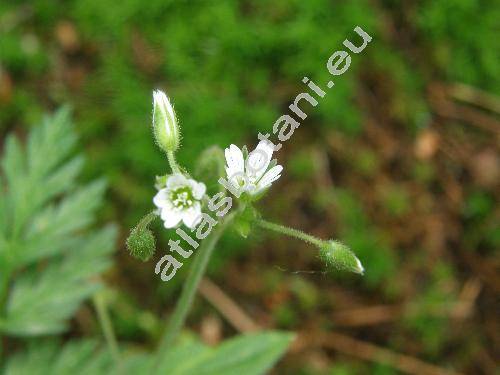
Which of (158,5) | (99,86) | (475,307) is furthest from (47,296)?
(475,307)

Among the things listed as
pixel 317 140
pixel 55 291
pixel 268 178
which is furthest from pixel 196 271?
pixel 317 140

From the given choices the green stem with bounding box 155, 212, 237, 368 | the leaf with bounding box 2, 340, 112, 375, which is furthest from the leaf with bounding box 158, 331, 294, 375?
the green stem with bounding box 155, 212, 237, 368

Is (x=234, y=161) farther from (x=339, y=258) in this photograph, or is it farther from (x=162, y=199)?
(x=339, y=258)

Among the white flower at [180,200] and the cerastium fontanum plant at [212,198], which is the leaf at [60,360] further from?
the white flower at [180,200]

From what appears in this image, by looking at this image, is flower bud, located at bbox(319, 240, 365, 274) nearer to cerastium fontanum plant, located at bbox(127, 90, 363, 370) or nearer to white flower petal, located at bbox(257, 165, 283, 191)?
cerastium fontanum plant, located at bbox(127, 90, 363, 370)

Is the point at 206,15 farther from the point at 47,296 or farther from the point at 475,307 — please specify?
the point at 475,307

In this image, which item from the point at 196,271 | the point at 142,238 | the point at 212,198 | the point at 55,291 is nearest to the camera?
the point at 142,238
